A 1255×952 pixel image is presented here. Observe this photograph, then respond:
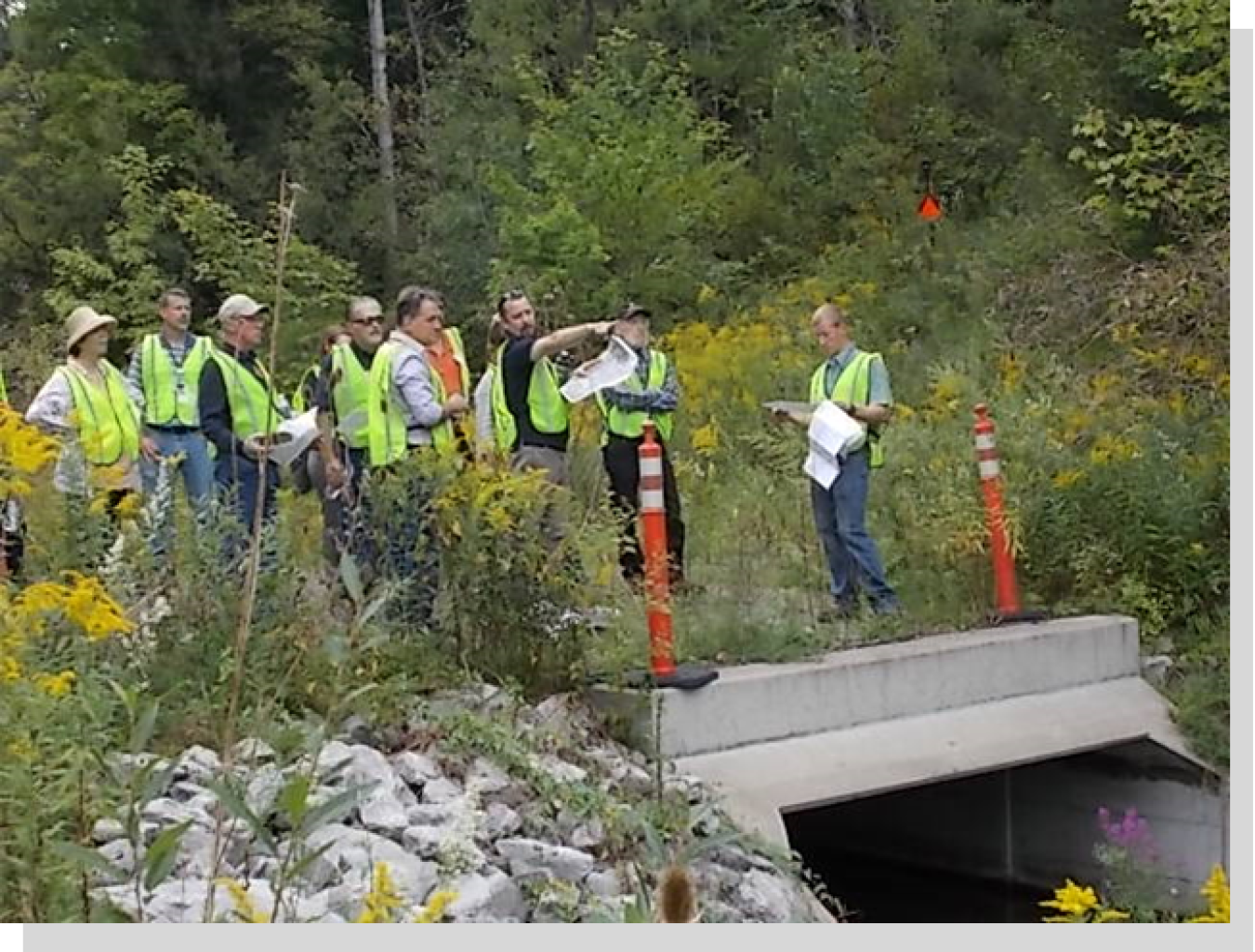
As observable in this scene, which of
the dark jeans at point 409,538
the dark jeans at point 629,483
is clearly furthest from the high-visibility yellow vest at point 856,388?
the dark jeans at point 409,538

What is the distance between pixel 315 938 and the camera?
2904mm

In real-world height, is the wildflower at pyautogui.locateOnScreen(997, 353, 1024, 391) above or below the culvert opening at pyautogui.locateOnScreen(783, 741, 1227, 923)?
above

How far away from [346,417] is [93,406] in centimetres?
115

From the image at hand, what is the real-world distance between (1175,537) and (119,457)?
5402 millimetres

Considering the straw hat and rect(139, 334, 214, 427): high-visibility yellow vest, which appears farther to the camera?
rect(139, 334, 214, 427): high-visibility yellow vest

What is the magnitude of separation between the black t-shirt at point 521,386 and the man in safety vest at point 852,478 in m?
1.54

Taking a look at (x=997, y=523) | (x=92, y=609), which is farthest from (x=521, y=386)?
(x=92, y=609)

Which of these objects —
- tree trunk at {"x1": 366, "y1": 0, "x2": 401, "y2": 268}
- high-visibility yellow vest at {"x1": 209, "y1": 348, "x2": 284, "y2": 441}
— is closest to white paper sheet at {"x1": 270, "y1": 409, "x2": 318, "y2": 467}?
high-visibility yellow vest at {"x1": 209, "y1": 348, "x2": 284, "y2": 441}

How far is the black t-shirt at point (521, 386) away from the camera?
9430mm

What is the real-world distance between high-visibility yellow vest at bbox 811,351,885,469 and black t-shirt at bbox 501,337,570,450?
1514mm

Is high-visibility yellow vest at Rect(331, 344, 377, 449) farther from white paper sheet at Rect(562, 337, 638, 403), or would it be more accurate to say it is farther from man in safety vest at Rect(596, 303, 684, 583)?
man in safety vest at Rect(596, 303, 684, 583)

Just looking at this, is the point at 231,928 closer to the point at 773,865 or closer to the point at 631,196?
the point at 773,865

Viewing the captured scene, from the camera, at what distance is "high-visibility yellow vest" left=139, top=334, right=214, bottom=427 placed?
32.8 ft

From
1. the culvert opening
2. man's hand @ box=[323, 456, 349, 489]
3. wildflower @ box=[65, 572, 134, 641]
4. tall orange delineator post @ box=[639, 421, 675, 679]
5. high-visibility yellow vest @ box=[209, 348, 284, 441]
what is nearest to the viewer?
wildflower @ box=[65, 572, 134, 641]
